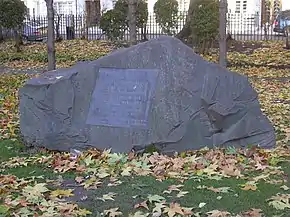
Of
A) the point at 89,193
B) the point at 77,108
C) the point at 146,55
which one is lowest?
the point at 89,193

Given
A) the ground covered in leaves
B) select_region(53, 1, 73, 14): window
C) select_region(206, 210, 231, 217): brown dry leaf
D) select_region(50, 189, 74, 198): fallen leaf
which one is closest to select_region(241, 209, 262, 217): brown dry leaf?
the ground covered in leaves

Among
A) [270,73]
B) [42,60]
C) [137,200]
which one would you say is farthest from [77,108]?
[42,60]

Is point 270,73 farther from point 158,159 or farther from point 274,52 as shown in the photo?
point 158,159

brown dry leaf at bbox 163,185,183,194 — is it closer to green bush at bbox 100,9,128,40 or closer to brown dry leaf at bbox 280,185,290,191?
brown dry leaf at bbox 280,185,290,191

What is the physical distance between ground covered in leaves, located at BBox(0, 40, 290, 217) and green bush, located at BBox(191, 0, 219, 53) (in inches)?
388

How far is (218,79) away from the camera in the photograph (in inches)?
267

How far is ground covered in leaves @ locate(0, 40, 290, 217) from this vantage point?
15.4ft

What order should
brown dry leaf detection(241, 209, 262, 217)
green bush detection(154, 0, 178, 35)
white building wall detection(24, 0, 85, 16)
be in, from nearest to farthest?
brown dry leaf detection(241, 209, 262, 217), green bush detection(154, 0, 178, 35), white building wall detection(24, 0, 85, 16)

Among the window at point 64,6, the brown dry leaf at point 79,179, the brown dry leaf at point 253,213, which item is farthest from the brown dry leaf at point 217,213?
the window at point 64,6

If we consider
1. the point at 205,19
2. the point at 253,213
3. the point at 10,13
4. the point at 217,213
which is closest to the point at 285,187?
the point at 253,213

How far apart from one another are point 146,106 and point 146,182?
1.46 metres

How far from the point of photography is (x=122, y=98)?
6809 mm

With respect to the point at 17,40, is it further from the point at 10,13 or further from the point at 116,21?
the point at 116,21

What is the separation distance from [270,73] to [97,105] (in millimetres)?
9099
